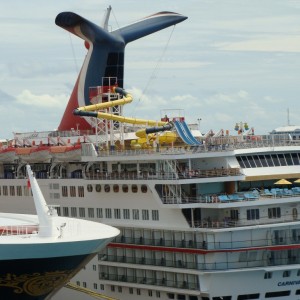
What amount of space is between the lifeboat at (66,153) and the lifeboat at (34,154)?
0.53 m

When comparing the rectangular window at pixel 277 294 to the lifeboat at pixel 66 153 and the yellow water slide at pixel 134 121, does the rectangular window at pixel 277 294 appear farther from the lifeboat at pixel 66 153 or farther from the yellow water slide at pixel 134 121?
the lifeboat at pixel 66 153

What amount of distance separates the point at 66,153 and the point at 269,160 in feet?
38.4

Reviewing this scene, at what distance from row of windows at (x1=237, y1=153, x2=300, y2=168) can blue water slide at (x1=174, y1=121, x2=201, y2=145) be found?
2.56 meters

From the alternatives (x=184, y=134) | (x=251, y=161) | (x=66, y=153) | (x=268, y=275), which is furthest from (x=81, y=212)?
(x=268, y=275)

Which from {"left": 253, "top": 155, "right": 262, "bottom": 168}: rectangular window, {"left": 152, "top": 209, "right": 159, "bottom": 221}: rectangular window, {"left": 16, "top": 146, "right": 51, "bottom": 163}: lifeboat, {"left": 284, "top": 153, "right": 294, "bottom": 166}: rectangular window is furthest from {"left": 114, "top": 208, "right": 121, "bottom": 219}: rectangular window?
{"left": 284, "top": 153, "right": 294, "bottom": 166}: rectangular window

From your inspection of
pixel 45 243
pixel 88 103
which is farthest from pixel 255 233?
pixel 88 103

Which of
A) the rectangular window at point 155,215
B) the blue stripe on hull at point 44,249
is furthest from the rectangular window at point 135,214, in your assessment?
the blue stripe on hull at point 44,249

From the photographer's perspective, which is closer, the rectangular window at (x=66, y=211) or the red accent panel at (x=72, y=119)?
the rectangular window at (x=66, y=211)

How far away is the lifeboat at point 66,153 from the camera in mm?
68812

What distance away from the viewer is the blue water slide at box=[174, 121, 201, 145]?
212 feet

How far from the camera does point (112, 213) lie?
6631cm

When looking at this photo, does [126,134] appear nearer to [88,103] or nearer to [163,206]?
[88,103]

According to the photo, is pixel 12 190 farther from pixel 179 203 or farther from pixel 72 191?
pixel 179 203

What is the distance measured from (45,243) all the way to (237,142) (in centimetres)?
1645
